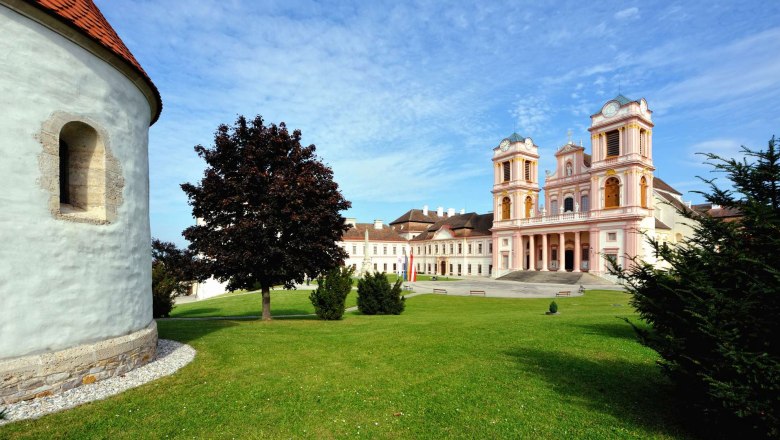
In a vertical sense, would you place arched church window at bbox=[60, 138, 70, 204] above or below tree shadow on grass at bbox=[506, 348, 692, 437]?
above

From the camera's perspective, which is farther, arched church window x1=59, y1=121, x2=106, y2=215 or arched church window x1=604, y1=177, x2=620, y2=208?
arched church window x1=604, y1=177, x2=620, y2=208

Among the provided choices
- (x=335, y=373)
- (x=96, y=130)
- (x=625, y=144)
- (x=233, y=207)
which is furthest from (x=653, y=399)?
(x=625, y=144)

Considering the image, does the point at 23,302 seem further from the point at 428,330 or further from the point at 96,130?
the point at 428,330

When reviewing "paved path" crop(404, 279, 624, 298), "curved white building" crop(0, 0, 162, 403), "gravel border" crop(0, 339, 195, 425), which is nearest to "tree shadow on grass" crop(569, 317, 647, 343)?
"gravel border" crop(0, 339, 195, 425)

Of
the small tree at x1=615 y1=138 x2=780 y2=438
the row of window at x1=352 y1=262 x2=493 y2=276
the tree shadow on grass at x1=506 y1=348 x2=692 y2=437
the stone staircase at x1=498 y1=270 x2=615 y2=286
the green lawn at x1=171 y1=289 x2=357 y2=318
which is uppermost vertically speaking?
the small tree at x1=615 y1=138 x2=780 y2=438

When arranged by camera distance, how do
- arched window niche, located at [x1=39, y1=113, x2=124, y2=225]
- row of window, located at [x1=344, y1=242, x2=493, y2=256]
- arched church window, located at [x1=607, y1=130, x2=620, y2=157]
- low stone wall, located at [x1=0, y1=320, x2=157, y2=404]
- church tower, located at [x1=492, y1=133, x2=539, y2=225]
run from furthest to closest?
1. row of window, located at [x1=344, y1=242, x2=493, y2=256]
2. church tower, located at [x1=492, y1=133, x2=539, y2=225]
3. arched church window, located at [x1=607, y1=130, x2=620, y2=157]
4. arched window niche, located at [x1=39, y1=113, x2=124, y2=225]
5. low stone wall, located at [x1=0, y1=320, x2=157, y2=404]

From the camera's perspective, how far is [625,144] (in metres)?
49.6

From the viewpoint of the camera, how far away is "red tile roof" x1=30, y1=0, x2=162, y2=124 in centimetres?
682

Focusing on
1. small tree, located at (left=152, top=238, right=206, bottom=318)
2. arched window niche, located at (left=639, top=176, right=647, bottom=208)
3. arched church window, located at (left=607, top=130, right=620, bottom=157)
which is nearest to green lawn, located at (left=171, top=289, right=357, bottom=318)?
small tree, located at (left=152, top=238, right=206, bottom=318)

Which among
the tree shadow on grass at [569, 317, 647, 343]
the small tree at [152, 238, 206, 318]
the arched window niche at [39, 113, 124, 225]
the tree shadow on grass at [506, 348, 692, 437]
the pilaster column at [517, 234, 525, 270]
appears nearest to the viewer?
the tree shadow on grass at [506, 348, 692, 437]

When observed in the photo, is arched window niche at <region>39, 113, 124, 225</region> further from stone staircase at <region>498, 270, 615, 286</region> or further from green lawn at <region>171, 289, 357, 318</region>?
stone staircase at <region>498, 270, 615, 286</region>

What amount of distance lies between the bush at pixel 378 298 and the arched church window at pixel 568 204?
4558 cm

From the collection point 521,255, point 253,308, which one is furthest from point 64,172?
point 521,255

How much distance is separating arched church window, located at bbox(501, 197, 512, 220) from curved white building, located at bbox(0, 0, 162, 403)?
61.4m
